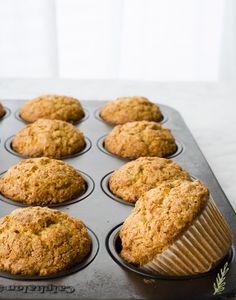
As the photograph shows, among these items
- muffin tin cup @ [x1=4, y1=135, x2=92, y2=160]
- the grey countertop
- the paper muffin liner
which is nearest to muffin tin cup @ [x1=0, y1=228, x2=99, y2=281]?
the paper muffin liner

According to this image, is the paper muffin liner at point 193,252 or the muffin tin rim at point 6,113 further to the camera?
the muffin tin rim at point 6,113

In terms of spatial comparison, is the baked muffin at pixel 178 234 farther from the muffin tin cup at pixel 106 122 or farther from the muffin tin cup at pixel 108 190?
the muffin tin cup at pixel 106 122

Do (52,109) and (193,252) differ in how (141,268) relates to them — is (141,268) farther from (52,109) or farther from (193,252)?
(52,109)

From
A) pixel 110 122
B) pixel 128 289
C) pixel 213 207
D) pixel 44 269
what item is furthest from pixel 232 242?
pixel 110 122

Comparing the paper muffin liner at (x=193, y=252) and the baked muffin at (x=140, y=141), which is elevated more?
the paper muffin liner at (x=193, y=252)

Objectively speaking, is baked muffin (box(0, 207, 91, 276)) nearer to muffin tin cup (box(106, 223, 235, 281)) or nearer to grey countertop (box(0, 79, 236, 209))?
muffin tin cup (box(106, 223, 235, 281))

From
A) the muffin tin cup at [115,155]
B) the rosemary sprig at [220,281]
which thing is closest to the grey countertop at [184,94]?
the muffin tin cup at [115,155]

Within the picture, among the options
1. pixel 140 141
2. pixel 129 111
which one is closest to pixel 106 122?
pixel 129 111
